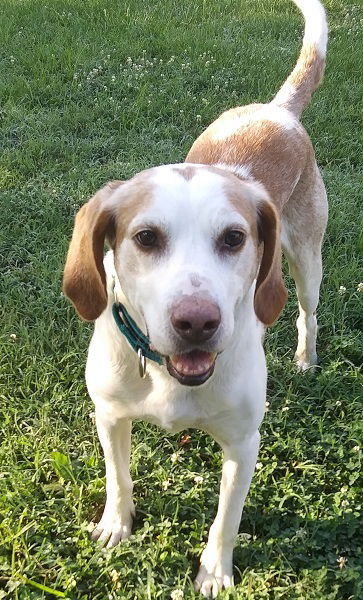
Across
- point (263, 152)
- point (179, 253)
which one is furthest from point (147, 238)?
point (263, 152)

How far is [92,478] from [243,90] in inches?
179

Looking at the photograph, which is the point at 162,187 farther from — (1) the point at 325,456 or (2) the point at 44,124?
(2) the point at 44,124

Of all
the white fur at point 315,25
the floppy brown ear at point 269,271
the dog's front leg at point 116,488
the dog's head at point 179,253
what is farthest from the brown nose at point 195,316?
the white fur at point 315,25

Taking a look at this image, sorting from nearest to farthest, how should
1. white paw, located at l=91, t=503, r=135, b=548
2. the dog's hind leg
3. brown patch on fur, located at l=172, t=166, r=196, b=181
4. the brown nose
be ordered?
the brown nose, brown patch on fur, located at l=172, t=166, r=196, b=181, white paw, located at l=91, t=503, r=135, b=548, the dog's hind leg

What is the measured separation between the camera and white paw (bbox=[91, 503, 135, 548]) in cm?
298

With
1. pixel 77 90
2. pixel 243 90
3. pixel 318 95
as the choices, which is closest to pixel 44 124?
pixel 77 90

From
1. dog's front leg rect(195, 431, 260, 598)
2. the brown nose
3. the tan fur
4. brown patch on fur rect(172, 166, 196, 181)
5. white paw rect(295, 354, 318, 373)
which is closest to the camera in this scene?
the brown nose

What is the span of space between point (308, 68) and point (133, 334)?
7.46 feet

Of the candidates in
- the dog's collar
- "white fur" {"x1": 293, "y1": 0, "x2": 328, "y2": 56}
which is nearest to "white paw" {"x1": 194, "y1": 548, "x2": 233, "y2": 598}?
the dog's collar

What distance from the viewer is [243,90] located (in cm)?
658

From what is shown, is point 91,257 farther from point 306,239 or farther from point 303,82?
point 303,82

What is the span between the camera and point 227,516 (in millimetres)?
2789

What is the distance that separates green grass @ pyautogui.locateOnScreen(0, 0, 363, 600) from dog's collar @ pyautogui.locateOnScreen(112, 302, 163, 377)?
1.01 meters

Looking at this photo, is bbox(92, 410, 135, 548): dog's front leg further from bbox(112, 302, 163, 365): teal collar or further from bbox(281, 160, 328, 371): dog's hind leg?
bbox(281, 160, 328, 371): dog's hind leg
